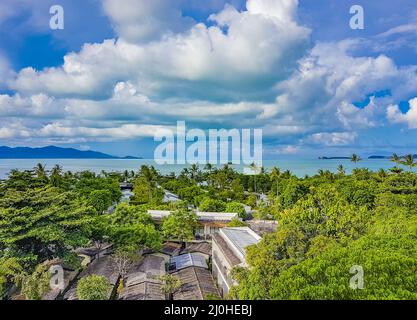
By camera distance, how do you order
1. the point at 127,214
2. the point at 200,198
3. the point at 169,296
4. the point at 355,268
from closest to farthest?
1. the point at 355,268
2. the point at 169,296
3. the point at 127,214
4. the point at 200,198

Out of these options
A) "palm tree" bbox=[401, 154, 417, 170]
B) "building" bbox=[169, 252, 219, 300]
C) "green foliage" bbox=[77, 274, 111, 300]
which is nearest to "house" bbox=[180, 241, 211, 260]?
"building" bbox=[169, 252, 219, 300]

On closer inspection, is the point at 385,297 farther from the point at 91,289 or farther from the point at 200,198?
the point at 200,198

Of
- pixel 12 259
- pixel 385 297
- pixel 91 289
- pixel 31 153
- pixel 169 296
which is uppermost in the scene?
pixel 31 153

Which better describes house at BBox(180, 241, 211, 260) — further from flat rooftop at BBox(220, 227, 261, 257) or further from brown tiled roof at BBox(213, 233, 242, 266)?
flat rooftop at BBox(220, 227, 261, 257)

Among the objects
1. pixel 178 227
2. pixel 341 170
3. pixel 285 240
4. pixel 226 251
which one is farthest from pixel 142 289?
pixel 341 170

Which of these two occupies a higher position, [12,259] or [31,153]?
[31,153]
